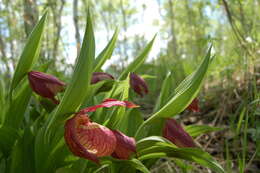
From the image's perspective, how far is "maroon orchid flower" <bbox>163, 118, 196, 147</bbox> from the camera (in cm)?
101

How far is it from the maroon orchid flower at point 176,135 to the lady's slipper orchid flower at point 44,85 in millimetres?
414

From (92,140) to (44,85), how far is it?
0.37 metres

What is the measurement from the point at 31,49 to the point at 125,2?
28.5 ft

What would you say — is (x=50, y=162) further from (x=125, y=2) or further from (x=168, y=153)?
(x=125, y=2)

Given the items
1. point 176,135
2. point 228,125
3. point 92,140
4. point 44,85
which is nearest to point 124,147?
point 92,140

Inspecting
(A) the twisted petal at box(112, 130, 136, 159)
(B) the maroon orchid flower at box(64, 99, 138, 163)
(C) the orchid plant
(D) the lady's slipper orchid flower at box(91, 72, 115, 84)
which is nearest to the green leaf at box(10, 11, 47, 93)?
(C) the orchid plant

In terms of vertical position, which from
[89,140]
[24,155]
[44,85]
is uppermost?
[44,85]

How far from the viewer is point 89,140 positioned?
813 mm

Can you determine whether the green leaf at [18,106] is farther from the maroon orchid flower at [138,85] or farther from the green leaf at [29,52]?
the maroon orchid flower at [138,85]

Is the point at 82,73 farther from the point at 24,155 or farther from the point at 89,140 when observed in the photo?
the point at 24,155

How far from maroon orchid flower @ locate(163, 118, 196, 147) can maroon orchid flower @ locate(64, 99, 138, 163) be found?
0.21 metres

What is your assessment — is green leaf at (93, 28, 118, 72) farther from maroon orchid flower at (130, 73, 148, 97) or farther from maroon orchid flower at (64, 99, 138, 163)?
maroon orchid flower at (64, 99, 138, 163)

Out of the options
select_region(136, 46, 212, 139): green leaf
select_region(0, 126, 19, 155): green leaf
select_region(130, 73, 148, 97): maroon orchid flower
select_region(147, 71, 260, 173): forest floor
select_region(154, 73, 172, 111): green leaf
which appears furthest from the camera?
select_region(147, 71, 260, 173): forest floor

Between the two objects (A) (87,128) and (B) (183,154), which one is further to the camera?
(B) (183,154)
